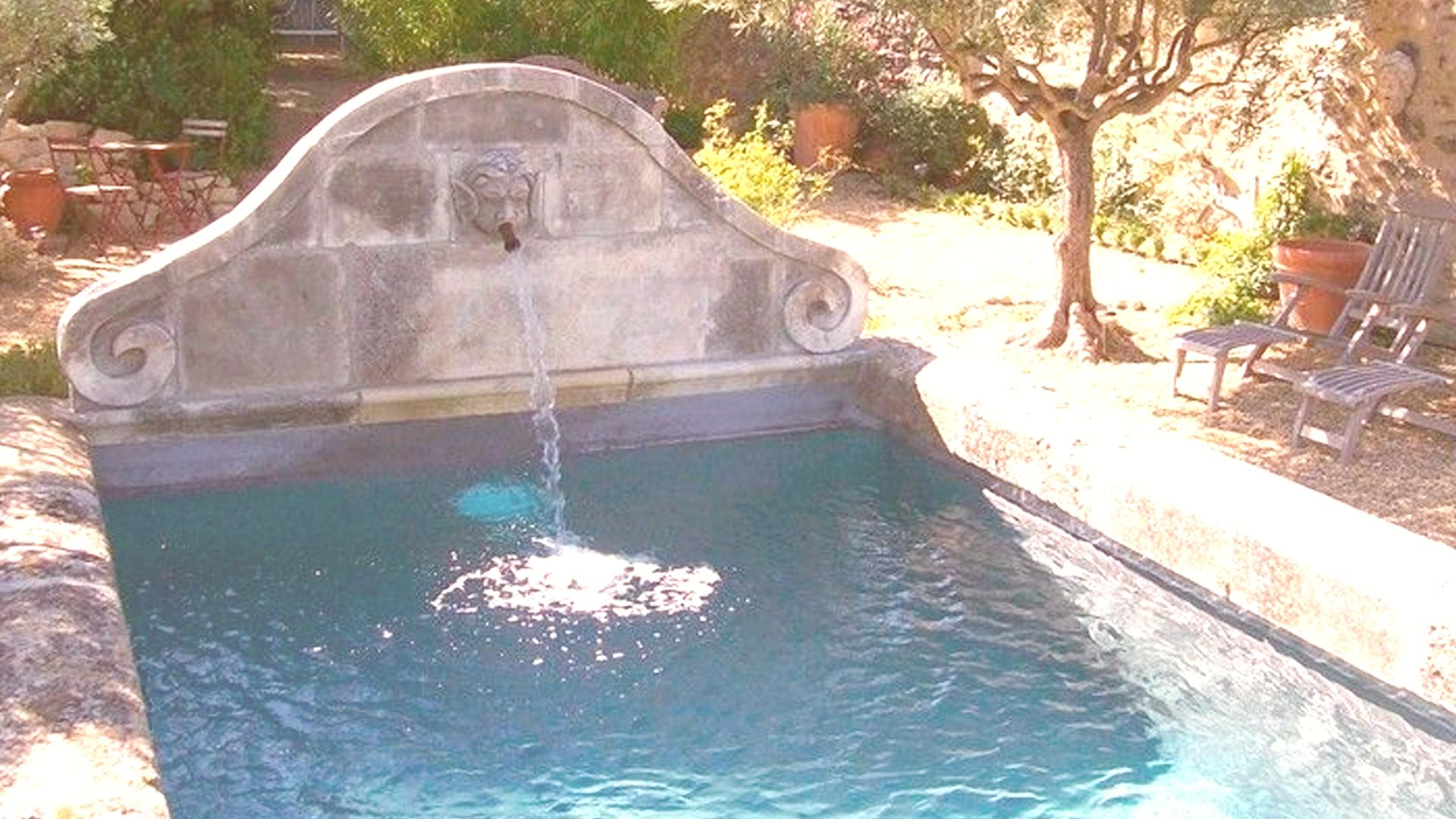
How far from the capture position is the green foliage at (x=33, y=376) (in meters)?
6.26

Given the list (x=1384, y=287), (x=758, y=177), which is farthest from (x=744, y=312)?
(x=1384, y=287)

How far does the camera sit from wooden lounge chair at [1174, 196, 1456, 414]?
7887 millimetres

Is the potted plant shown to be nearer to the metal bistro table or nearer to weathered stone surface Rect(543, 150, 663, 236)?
the metal bistro table

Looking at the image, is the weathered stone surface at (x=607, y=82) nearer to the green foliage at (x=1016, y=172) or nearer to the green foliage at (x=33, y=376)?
the green foliage at (x=1016, y=172)

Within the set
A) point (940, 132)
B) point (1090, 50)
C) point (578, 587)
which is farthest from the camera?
point (940, 132)

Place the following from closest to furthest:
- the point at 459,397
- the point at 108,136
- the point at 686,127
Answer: the point at 459,397, the point at 108,136, the point at 686,127

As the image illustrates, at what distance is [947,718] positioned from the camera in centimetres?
472

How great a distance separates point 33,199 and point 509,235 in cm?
606

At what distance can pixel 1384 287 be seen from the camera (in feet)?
27.3

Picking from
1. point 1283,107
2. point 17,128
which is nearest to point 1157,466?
point 1283,107

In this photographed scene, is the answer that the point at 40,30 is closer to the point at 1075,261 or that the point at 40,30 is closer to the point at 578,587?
the point at 578,587

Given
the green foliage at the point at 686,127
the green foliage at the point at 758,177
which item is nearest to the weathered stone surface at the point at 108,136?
the green foliage at the point at 686,127

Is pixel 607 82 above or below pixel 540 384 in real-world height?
above

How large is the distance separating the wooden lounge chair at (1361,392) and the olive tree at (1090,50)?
150cm
